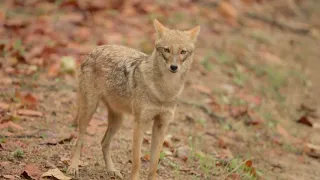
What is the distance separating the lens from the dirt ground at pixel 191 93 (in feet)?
23.9

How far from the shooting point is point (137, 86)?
6.36 metres

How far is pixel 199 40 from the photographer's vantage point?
1245cm

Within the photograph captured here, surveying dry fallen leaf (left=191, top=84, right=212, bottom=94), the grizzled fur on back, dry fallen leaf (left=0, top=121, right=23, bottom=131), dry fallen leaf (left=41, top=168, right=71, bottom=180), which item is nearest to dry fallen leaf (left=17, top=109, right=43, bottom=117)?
dry fallen leaf (left=0, top=121, right=23, bottom=131)

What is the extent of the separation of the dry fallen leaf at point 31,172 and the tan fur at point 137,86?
0.46 metres

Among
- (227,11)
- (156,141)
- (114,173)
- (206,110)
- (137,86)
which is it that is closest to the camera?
(137,86)

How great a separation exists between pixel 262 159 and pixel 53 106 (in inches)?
126

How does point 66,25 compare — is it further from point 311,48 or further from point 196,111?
point 311,48

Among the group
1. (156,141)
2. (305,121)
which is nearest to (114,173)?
(156,141)

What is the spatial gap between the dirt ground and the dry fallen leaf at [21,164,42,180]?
0.02 meters

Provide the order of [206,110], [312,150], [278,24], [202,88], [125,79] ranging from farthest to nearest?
[278,24] < [202,88] < [206,110] < [312,150] < [125,79]

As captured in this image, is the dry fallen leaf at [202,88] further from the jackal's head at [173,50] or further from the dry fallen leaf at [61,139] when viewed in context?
the jackal's head at [173,50]

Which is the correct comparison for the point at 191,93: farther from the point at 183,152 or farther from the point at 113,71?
the point at 113,71

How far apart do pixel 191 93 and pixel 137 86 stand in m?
3.62

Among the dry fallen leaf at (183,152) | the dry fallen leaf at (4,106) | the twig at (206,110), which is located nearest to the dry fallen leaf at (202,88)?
the twig at (206,110)
